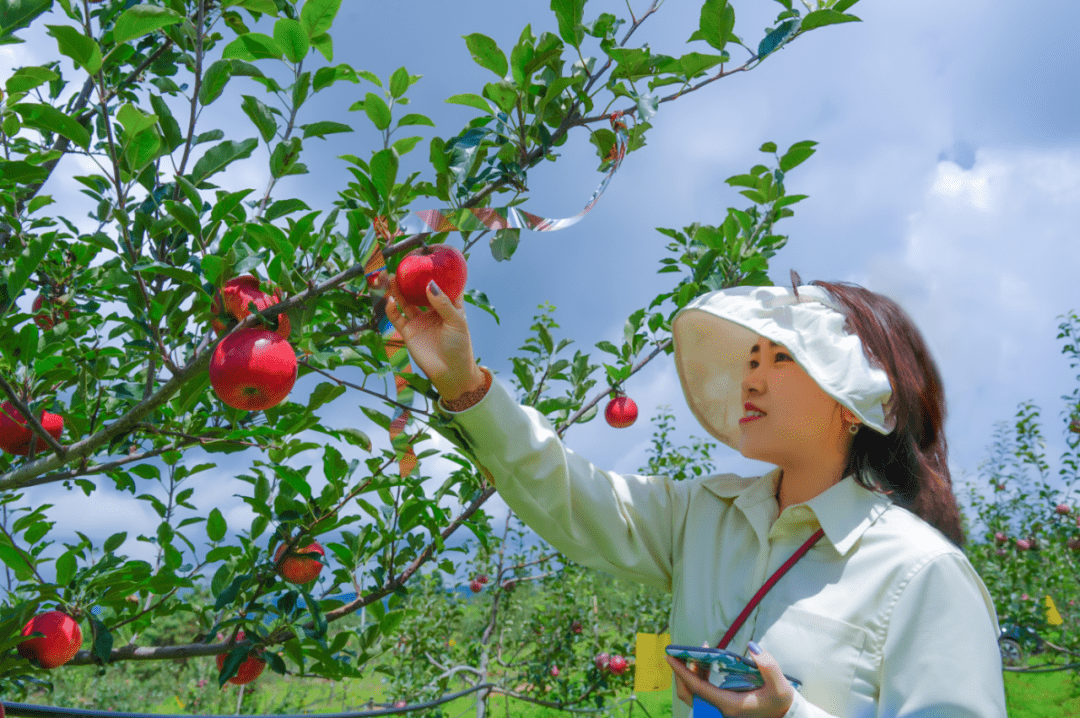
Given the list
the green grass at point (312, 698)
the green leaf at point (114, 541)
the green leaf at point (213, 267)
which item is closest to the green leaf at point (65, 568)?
the green leaf at point (114, 541)

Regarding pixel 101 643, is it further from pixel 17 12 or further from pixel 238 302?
pixel 17 12

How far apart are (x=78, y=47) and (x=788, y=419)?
48.9 inches

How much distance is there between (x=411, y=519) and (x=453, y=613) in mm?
2761

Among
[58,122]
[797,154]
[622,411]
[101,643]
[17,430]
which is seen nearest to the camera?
[58,122]

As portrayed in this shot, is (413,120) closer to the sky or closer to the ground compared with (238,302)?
closer to the sky

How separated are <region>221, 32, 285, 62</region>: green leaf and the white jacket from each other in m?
0.67

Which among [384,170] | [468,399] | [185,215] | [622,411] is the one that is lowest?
[468,399]

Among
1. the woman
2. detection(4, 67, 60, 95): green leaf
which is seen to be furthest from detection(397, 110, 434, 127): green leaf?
detection(4, 67, 60, 95): green leaf

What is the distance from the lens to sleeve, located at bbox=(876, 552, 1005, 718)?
855 millimetres

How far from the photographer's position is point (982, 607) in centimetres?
94

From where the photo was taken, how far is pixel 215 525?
176cm

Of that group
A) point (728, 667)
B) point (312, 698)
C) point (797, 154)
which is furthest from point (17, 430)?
point (312, 698)

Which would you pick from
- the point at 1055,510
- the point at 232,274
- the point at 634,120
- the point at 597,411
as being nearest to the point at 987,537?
the point at 1055,510

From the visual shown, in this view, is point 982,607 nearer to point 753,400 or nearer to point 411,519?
point 753,400
